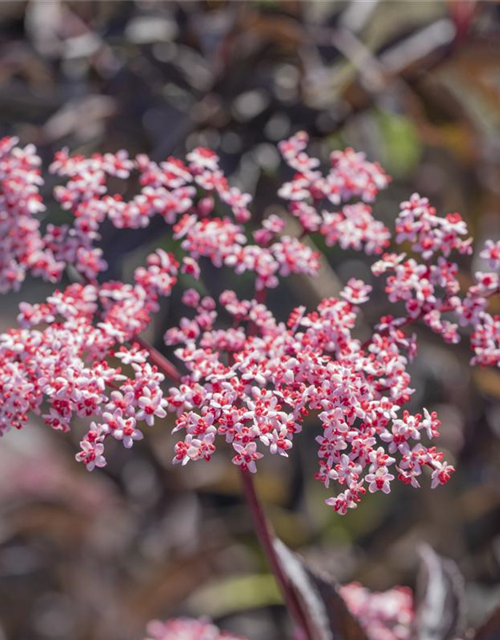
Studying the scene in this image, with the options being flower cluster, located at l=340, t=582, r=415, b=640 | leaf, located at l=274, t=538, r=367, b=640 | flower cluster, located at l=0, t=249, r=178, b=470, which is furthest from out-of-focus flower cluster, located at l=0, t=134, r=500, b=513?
flower cluster, located at l=340, t=582, r=415, b=640

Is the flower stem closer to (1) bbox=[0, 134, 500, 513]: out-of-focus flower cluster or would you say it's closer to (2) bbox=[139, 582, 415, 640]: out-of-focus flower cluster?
(1) bbox=[0, 134, 500, 513]: out-of-focus flower cluster

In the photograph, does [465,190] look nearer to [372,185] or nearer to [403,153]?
[403,153]

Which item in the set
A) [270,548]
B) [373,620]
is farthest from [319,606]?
[373,620]

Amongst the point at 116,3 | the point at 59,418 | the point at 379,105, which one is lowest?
the point at 59,418

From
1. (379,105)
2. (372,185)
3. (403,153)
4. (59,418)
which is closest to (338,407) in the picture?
(59,418)

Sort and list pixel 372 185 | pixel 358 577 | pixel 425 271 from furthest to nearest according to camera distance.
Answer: pixel 358 577
pixel 372 185
pixel 425 271

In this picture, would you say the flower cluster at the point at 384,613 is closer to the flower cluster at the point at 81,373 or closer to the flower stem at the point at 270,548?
the flower stem at the point at 270,548

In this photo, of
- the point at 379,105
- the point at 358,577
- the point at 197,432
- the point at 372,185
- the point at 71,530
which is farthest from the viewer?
the point at 71,530
